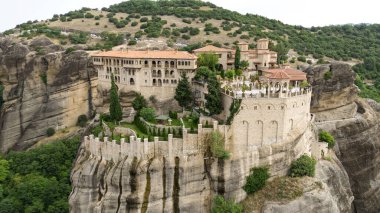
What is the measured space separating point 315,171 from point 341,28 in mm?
88198

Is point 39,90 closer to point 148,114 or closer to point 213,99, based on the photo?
point 148,114

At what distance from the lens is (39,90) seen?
199ft

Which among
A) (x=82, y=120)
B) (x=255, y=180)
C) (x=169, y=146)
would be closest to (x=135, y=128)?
(x=169, y=146)

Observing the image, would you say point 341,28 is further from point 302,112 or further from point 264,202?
point 264,202

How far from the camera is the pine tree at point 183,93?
4716cm

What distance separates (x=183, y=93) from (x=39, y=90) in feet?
85.9

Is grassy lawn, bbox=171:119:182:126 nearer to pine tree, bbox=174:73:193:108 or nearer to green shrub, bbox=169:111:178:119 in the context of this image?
green shrub, bbox=169:111:178:119

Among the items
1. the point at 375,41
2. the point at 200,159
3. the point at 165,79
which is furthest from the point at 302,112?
the point at 375,41

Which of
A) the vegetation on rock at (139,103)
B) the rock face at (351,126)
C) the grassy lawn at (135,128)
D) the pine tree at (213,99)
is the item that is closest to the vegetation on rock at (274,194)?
the pine tree at (213,99)

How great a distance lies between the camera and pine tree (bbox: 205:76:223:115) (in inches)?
Result: 1695

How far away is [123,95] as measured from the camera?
51.3 meters

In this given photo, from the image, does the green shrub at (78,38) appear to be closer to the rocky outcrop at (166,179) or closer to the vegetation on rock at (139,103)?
the vegetation on rock at (139,103)

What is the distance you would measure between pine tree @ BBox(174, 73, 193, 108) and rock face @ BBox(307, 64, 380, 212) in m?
21.8

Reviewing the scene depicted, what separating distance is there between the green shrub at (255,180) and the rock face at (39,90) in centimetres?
2826
